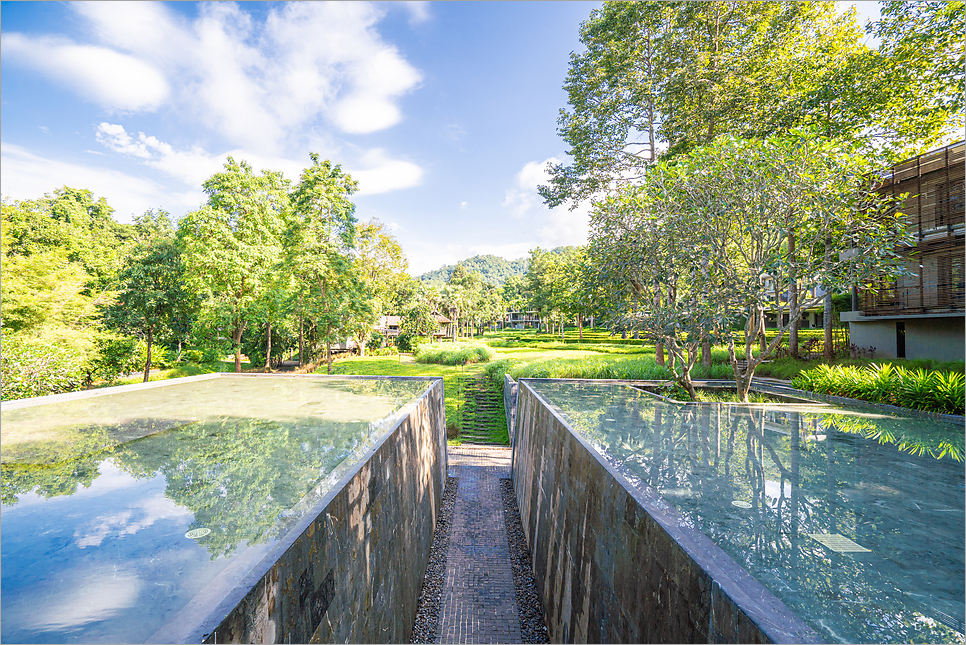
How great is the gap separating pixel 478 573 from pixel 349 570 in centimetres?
455

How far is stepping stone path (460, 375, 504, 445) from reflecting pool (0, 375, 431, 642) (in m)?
8.50

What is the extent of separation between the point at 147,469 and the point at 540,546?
203 inches

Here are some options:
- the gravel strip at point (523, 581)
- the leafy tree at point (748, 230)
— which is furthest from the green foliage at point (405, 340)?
the leafy tree at point (748, 230)

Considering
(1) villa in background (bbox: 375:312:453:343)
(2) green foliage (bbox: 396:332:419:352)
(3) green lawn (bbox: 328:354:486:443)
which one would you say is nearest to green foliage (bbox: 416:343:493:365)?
(3) green lawn (bbox: 328:354:486:443)

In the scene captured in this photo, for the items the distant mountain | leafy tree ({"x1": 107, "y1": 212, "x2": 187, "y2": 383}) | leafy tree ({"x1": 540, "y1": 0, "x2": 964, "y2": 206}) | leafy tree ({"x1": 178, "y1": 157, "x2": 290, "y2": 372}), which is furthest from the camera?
the distant mountain

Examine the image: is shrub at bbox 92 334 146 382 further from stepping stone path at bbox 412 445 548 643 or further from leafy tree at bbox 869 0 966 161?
leafy tree at bbox 869 0 966 161

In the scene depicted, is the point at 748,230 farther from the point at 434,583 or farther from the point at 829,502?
the point at 434,583

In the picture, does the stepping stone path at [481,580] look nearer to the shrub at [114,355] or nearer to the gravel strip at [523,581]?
the gravel strip at [523,581]

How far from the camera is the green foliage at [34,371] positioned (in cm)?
830

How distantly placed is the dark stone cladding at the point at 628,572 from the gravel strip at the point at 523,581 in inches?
9.6

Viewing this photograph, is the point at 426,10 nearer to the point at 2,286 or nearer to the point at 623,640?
the point at 623,640

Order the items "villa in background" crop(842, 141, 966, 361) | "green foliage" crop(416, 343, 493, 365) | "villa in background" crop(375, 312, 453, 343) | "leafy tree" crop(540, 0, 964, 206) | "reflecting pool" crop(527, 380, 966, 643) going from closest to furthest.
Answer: "reflecting pool" crop(527, 380, 966, 643) < "leafy tree" crop(540, 0, 964, 206) < "villa in background" crop(842, 141, 966, 361) < "green foliage" crop(416, 343, 493, 365) < "villa in background" crop(375, 312, 453, 343)

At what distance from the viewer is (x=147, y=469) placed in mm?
3709

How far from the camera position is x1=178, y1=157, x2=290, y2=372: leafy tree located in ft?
56.4
